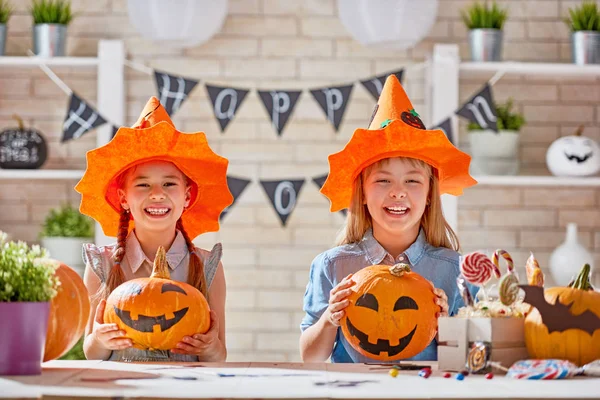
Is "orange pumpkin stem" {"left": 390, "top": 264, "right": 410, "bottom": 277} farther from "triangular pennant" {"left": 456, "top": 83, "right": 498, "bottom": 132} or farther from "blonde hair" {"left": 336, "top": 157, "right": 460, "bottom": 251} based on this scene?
"triangular pennant" {"left": 456, "top": 83, "right": 498, "bottom": 132}

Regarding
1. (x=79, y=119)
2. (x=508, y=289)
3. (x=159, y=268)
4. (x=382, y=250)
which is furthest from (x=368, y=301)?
(x=79, y=119)

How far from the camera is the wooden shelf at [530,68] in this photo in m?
4.34

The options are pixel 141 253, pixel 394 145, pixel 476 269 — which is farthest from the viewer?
pixel 141 253

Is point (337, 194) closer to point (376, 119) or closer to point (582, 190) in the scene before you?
point (376, 119)

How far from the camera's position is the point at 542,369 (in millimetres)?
1543

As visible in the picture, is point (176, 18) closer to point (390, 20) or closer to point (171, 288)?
point (390, 20)

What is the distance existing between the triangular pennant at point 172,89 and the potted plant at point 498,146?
1.42m

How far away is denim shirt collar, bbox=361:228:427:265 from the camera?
253 cm

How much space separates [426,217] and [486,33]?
201cm

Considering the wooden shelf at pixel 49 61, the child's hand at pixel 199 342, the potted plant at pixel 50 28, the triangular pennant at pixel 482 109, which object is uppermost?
the potted plant at pixel 50 28

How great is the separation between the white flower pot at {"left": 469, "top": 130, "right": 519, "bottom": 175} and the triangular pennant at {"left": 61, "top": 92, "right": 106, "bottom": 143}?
1.81 m

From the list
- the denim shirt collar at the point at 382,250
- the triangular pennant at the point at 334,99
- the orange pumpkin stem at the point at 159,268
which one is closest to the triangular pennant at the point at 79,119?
the triangular pennant at the point at 334,99

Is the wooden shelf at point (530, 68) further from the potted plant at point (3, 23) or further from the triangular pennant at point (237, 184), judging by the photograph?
the potted plant at point (3, 23)

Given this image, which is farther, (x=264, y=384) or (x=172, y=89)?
(x=172, y=89)
